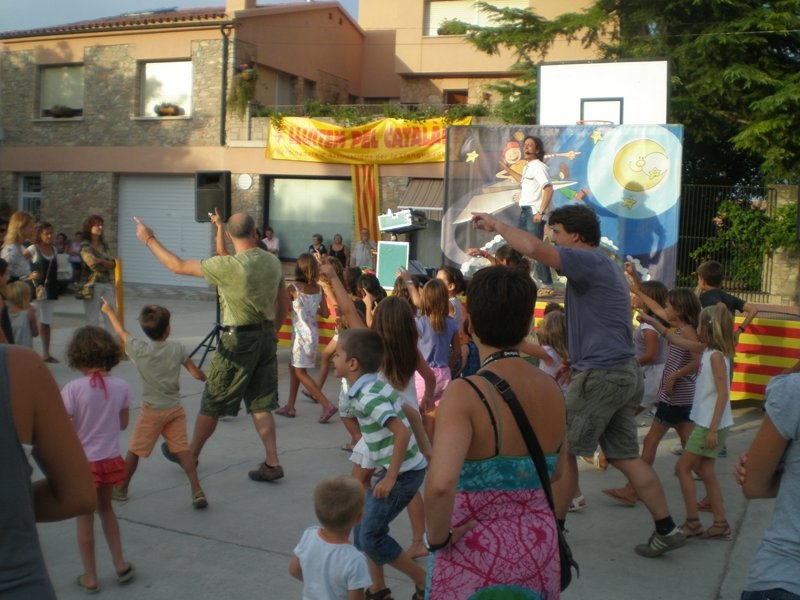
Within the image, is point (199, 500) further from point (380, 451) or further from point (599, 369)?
point (599, 369)

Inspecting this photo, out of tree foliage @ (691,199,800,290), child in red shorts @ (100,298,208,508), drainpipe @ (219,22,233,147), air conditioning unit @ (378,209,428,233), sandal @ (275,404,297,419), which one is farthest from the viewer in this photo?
drainpipe @ (219,22,233,147)

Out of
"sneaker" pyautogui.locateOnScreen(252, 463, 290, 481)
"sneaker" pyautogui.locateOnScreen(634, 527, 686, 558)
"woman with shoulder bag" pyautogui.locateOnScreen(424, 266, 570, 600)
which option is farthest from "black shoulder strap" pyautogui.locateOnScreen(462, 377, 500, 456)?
"sneaker" pyautogui.locateOnScreen(252, 463, 290, 481)

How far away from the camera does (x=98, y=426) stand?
447 centimetres

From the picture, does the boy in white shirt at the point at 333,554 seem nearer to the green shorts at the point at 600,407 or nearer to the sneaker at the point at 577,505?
the green shorts at the point at 600,407

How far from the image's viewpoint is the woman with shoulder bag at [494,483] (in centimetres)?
245

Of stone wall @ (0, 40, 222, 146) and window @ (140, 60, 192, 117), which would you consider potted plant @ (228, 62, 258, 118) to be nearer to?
stone wall @ (0, 40, 222, 146)

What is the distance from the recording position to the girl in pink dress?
442 cm

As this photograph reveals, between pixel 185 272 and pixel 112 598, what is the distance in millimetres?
2008

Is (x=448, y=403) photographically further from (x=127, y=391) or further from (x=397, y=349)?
(x=127, y=391)

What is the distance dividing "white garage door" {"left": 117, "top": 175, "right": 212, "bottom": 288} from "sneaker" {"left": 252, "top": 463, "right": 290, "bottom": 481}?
712 inches

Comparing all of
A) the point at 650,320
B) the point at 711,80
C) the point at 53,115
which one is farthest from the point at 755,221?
the point at 53,115

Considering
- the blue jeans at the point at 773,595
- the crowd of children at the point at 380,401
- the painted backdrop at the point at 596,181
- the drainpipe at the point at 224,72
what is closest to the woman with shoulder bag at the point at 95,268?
the crowd of children at the point at 380,401

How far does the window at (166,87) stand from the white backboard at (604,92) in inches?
472

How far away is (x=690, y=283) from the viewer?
1820cm
